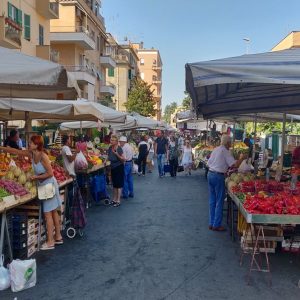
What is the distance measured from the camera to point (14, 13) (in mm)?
23203

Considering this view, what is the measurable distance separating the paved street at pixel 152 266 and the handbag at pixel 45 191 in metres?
0.88

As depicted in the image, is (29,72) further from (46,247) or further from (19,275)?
(46,247)

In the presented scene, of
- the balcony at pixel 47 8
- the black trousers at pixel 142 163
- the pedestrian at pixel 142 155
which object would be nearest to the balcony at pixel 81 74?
the balcony at pixel 47 8

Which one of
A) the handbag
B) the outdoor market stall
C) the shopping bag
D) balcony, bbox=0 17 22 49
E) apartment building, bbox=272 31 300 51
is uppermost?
apartment building, bbox=272 31 300 51

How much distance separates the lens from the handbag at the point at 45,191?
260 inches

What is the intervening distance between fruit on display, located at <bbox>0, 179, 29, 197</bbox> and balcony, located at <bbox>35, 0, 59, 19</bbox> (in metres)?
23.1

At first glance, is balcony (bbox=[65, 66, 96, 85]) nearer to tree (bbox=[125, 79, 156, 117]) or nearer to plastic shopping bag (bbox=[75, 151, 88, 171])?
tree (bbox=[125, 79, 156, 117])

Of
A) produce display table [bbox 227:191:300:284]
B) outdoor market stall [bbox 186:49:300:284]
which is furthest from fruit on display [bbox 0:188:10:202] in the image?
produce display table [bbox 227:191:300:284]

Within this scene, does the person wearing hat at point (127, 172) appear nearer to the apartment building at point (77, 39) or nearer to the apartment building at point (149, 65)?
the apartment building at point (77, 39)

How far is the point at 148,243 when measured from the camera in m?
7.20

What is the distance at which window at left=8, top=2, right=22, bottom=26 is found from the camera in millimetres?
22406

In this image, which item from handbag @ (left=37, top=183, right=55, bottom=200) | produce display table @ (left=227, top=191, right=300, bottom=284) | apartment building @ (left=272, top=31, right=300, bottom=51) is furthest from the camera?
apartment building @ (left=272, top=31, right=300, bottom=51)

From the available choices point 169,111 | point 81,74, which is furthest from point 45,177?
point 169,111

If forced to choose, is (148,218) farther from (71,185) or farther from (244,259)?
(244,259)
